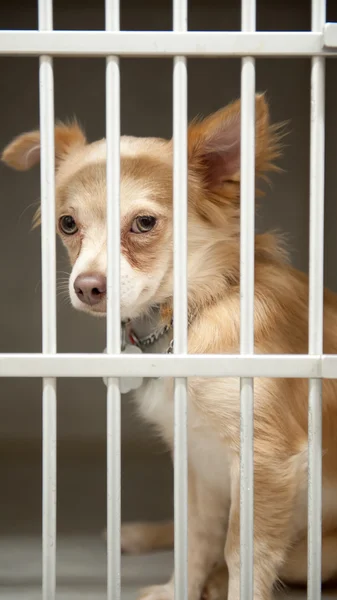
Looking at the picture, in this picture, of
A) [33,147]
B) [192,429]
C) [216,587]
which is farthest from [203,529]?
[33,147]

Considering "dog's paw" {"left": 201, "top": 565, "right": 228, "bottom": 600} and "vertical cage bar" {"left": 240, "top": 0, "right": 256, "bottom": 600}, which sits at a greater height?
"vertical cage bar" {"left": 240, "top": 0, "right": 256, "bottom": 600}

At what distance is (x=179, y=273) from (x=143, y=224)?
301 mm

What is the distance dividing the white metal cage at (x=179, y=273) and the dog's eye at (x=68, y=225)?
1.14 ft

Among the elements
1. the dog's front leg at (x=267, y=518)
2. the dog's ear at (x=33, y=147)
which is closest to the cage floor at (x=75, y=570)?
the dog's front leg at (x=267, y=518)

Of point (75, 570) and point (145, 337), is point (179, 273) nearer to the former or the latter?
point (145, 337)

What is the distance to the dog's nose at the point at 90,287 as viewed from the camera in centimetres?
114

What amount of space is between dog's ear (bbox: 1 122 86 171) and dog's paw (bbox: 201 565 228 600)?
76 centimetres

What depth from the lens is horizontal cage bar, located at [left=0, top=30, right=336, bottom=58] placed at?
37.0 inches

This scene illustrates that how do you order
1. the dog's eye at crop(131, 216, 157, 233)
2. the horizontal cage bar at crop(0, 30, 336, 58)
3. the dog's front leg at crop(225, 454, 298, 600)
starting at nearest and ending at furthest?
the horizontal cage bar at crop(0, 30, 336, 58) < the dog's front leg at crop(225, 454, 298, 600) < the dog's eye at crop(131, 216, 157, 233)

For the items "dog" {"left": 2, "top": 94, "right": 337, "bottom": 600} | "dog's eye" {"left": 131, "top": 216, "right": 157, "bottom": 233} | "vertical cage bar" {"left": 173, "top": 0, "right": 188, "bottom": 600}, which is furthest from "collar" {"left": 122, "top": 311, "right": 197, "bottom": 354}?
"vertical cage bar" {"left": 173, "top": 0, "right": 188, "bottom": 600}

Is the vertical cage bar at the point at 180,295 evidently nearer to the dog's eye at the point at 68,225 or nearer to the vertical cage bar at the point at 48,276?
the vertical cage bar at the point at 48,276

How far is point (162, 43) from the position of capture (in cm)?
94

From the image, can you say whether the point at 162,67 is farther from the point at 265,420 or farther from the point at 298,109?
the point at 265,420

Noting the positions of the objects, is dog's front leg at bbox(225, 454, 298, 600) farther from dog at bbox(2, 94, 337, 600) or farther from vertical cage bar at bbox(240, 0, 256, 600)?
vertical cage bar at bbox(240, 0, 256, 600)
